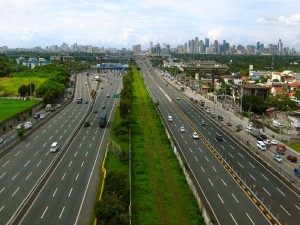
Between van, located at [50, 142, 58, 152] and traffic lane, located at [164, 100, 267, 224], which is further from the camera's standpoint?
van, located at [50, 142, 58, 152]

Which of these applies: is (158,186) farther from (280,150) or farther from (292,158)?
(280,150)

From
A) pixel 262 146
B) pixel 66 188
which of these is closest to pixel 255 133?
pixel 262 146

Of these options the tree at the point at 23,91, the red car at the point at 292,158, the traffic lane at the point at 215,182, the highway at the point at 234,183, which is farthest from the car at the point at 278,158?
the tree at the point at 23,91

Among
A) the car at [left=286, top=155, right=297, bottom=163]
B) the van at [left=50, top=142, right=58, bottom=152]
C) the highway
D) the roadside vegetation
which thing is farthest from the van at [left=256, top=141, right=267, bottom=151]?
the van at [left=50, top=142, right=58, bottom=152]

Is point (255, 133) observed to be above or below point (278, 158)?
below

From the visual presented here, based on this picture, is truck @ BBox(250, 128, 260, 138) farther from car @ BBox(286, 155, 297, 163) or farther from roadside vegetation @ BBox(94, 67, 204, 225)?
roadside vegetation @ BBox(94, 67, 204, 225)

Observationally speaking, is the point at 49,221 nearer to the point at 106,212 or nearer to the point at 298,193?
the point at 106,212

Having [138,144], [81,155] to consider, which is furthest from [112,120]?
[81,155]
